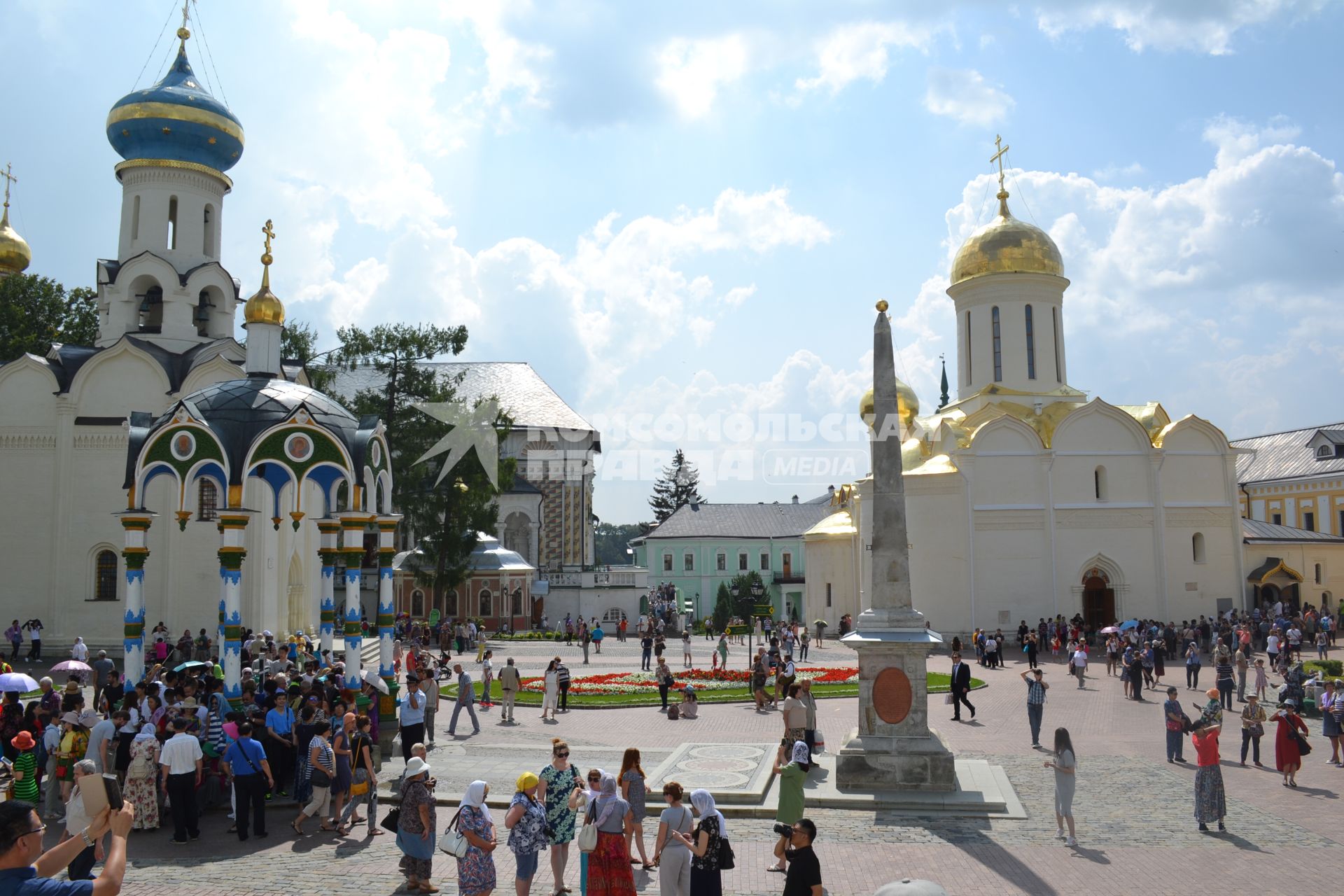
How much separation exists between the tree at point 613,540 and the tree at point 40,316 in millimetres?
96463

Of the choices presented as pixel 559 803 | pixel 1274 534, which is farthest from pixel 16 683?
pixel 1274 534

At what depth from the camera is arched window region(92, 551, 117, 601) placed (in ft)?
97.5

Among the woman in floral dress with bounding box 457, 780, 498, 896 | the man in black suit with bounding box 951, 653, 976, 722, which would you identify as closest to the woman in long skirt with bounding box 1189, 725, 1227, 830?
the woman in floral dress with bounding box 457, 780, 498, 896

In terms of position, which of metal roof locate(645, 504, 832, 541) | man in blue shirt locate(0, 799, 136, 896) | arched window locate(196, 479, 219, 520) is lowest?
man in blue shirt locate(0, 799, 136, 896)

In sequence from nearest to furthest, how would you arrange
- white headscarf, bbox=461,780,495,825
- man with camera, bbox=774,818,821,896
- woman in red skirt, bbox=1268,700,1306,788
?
man with camera, bbox=774,818,821,896 → white headscarf, bbox=461,780,495,825 → woman in red skirt, bbox=1268,700,1306,788

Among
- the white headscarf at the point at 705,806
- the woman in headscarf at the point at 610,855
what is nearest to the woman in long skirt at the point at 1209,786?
the white headscarf at the point at 705,806

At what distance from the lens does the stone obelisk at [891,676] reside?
41.0ft

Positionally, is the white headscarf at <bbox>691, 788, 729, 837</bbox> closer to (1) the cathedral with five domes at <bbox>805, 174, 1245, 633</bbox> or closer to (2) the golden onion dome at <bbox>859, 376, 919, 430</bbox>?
(1) the cathedral with five domes at <bbox>805, 174, 1245, 633</bbox>

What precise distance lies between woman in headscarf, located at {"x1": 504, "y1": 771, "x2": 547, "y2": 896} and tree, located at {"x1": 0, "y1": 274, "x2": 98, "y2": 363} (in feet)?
124

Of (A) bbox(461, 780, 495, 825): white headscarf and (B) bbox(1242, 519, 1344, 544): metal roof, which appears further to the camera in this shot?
(B) bbox(1242, 519, 1344, 544): metal roof

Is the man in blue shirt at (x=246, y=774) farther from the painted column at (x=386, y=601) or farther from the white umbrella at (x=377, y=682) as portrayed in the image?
the painted column at (x=386, y=601)

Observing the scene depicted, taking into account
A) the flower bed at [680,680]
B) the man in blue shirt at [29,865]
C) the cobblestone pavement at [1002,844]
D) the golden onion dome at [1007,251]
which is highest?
the golden onion dome at [1007,251]

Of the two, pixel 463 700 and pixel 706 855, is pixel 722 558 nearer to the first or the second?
pixel 463 700

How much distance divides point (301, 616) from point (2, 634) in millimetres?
8015
